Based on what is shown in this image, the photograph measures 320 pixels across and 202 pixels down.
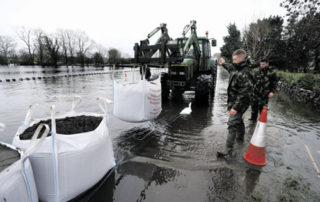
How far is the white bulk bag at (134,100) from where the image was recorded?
10.3 feet

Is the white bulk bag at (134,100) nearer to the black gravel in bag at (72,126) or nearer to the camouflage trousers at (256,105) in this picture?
the black gravel in bag at (72,126)

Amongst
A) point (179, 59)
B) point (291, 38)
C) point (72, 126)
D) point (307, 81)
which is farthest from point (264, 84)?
point (291, 38)

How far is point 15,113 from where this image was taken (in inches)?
210

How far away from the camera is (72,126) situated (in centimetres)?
203

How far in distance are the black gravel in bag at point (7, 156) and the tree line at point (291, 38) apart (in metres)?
14.8

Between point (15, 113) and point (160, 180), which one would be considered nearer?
point (160, 180)

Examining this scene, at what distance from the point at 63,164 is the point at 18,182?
36cm

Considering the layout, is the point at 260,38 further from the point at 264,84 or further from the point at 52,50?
the point at 52,50

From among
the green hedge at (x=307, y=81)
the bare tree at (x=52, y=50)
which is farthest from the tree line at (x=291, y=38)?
the bare tree at (x=52, y=50)

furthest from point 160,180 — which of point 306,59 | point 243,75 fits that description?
point 306,59

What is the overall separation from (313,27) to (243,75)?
1349cm

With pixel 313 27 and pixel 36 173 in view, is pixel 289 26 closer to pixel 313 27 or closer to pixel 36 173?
pixel 313 27

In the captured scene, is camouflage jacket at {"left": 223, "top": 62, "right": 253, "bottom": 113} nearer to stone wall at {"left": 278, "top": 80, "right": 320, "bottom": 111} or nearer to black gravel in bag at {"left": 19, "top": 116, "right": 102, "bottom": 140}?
black gravel in bag at {"left": 19, "top": 116, "right": 102, "bottom": 140}

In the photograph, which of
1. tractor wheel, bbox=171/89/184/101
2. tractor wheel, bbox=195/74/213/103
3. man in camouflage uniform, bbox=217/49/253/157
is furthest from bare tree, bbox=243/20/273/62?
man in camouflage uniform, bbox=217/49/253/157
